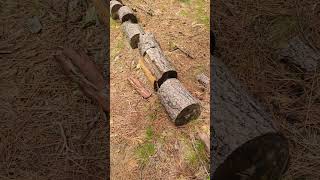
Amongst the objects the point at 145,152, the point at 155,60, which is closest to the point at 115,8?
the point at 155,60

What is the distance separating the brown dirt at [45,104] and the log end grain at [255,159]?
1263mm

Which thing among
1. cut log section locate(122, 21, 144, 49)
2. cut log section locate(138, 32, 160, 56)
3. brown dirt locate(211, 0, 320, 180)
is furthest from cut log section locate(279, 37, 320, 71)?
cut log section locate(122, 21, 144, 49)

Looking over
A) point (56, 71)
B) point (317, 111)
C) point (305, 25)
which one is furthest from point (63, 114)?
point (305, 25)

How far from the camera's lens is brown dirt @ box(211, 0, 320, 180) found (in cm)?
377

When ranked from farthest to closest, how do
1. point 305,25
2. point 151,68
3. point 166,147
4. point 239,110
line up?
→ point 305,25 < point 151,68 < point 166,147 < point 239,110

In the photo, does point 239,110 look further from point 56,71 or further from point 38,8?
point 38,8

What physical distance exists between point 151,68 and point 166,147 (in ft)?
3.56

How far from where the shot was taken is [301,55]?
14.3 feet

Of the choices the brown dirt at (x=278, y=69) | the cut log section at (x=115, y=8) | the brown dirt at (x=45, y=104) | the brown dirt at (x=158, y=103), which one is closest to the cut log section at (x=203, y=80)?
the brown dirt at (x=158, y=103)

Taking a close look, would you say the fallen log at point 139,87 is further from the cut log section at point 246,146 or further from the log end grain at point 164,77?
the cut log section at point 246,146

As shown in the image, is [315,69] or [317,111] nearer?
[317,111]

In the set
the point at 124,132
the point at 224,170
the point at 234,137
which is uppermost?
the point at 234,137

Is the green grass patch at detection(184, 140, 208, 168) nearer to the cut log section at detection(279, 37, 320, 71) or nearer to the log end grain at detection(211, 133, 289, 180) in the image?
the log end grain at detection(211, 133, 289, 180)

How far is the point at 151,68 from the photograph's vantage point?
446cm
